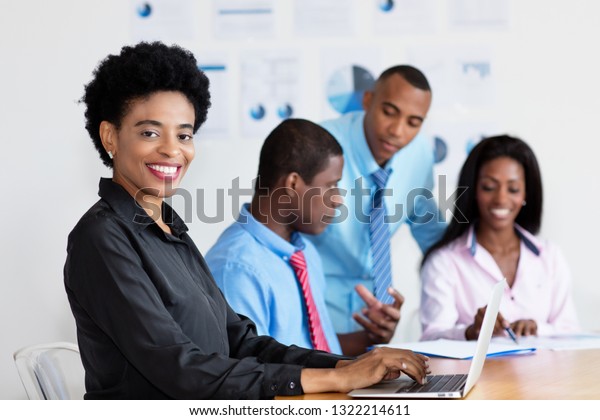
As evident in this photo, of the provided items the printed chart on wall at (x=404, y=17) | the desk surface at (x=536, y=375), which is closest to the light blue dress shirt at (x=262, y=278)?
the desk surface at (x=536, y=375)

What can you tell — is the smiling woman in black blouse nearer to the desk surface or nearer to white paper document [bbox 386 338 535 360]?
the desk surface

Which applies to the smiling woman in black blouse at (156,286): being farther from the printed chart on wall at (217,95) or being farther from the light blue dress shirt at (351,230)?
the printed chart on wall at (217,95)

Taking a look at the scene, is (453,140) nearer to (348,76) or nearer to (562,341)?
(348,76)

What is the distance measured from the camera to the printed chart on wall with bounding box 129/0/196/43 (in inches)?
137

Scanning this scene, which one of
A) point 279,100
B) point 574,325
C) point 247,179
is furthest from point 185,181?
point 574,325

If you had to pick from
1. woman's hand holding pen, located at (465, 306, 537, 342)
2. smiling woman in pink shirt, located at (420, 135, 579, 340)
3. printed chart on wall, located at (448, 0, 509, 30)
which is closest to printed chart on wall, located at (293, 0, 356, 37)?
printed chart on wall, located at (448, 0, 509, 30)

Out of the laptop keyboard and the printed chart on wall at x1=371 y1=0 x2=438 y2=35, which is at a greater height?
the printed chart on wall at x1=371 y1=0 x2=438 y2=35

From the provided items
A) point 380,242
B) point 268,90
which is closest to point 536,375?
point 380,242

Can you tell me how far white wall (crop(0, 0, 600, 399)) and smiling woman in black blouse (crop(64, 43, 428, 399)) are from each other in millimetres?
1883

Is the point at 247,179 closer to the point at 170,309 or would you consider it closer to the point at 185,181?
the point at 185,181

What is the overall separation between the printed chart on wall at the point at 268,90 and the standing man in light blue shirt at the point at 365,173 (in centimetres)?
45

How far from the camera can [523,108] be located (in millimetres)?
3498

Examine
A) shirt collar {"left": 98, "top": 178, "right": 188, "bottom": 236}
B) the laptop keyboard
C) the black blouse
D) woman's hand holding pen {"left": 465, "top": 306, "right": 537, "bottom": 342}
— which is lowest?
woman's hand holding pen {"left": 465, "top": 306, "right": 537, "bottom": 342}

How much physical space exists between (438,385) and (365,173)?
5.57 ft
